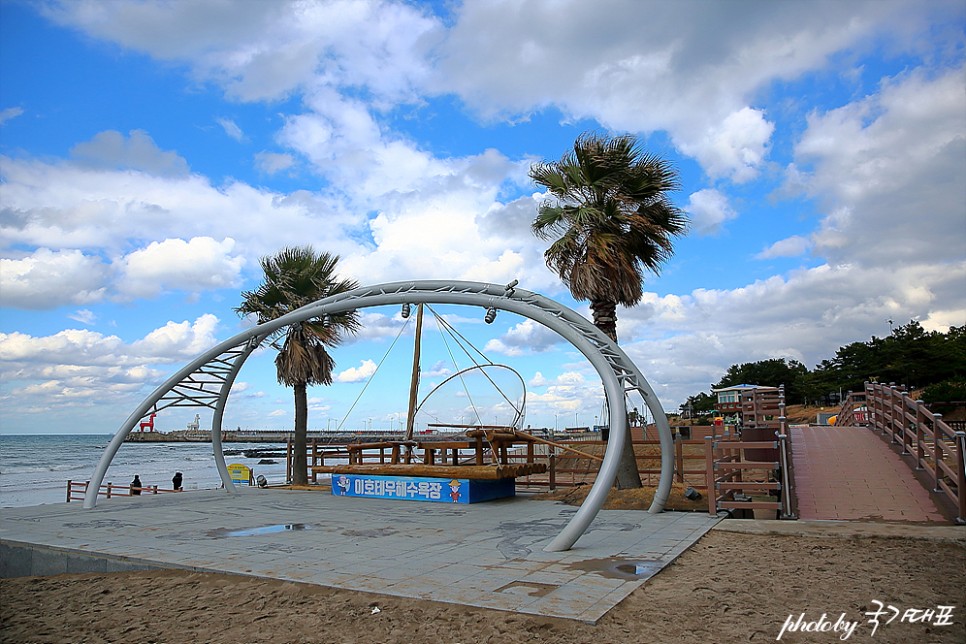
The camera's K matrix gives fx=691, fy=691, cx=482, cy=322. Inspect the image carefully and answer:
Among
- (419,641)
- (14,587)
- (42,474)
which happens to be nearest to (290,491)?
(14,587)

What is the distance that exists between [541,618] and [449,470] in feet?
27.7

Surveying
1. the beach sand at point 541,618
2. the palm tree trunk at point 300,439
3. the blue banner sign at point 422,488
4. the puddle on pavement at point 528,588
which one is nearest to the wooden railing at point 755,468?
the beach sand at point 541,618

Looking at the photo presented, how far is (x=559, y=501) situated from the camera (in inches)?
539

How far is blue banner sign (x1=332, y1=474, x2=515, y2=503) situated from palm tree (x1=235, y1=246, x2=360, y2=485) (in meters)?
4.56

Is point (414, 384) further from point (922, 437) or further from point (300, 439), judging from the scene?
point (922, 437)

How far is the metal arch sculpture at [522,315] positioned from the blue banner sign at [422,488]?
11.1 ft

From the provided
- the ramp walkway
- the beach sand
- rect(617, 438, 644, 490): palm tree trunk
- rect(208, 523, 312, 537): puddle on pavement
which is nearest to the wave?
rect(208, 523, 312, 537): puddle on pavement

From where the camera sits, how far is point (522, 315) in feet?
38.9

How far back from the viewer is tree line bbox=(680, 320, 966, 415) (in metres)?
45.8

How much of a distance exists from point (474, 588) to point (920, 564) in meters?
4.46

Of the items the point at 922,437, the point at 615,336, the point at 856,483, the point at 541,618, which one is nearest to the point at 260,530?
the point at 541,618

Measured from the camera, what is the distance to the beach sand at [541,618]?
5.06 metres

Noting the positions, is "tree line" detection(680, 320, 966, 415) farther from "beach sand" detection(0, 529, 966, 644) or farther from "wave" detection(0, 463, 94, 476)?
"wave" detection(0, 463, 94, 476)

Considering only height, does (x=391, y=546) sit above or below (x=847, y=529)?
below
